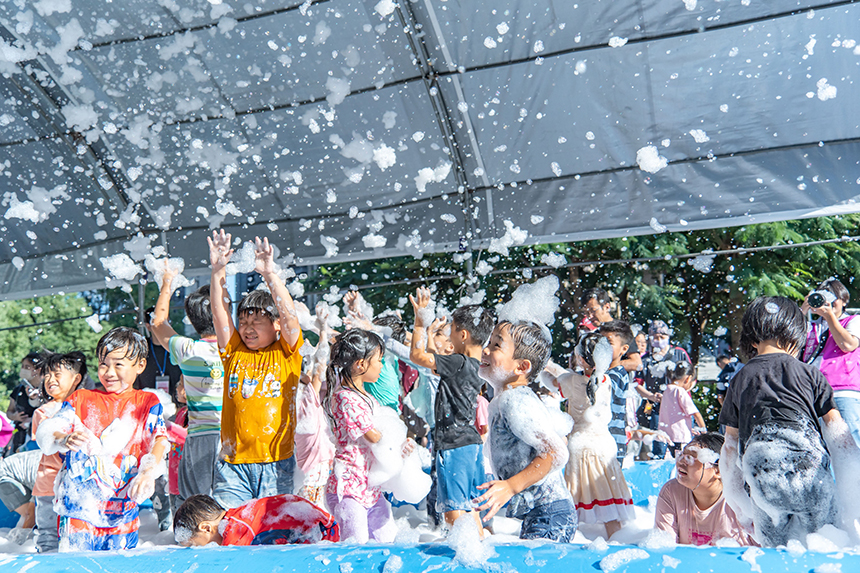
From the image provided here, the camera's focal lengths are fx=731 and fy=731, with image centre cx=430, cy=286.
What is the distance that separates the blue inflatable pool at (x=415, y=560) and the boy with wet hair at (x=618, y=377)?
2436 millimetres

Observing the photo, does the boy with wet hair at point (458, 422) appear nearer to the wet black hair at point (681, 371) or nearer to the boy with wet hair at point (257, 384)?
the boy with wet hair at point (257, 384)

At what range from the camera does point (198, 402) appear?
3.72m

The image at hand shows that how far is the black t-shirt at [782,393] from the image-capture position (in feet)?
8.75

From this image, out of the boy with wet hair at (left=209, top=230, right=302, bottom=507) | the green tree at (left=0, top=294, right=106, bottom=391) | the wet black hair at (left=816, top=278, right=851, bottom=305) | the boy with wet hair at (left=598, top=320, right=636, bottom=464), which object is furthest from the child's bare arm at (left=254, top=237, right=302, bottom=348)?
the green tree at (left=0, top=294, right=106, bottom=391)

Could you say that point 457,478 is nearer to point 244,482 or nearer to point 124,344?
point 244,482

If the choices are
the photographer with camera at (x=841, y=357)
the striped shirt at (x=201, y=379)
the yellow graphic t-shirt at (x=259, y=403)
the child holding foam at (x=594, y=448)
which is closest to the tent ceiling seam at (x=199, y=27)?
the striped shirt at (x=201, y=379)

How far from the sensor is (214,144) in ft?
20.1

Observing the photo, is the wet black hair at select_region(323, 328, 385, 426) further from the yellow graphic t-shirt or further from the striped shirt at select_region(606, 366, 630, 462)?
the striped shirt at select_region(606, 366, 630, 462)

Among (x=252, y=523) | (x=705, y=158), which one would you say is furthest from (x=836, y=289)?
(x=252, y=523)

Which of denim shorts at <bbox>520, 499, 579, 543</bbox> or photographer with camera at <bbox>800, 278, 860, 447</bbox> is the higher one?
photographer with camera at <bbox>800, 278, 860, 447</bbox>

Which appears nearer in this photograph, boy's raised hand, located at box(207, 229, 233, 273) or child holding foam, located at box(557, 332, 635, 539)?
boy's raised hand, located at box(207, 229, 233, 273)

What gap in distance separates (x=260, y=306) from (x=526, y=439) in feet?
4.68

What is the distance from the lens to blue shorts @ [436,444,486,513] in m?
3.30

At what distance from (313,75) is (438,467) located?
135 inches
